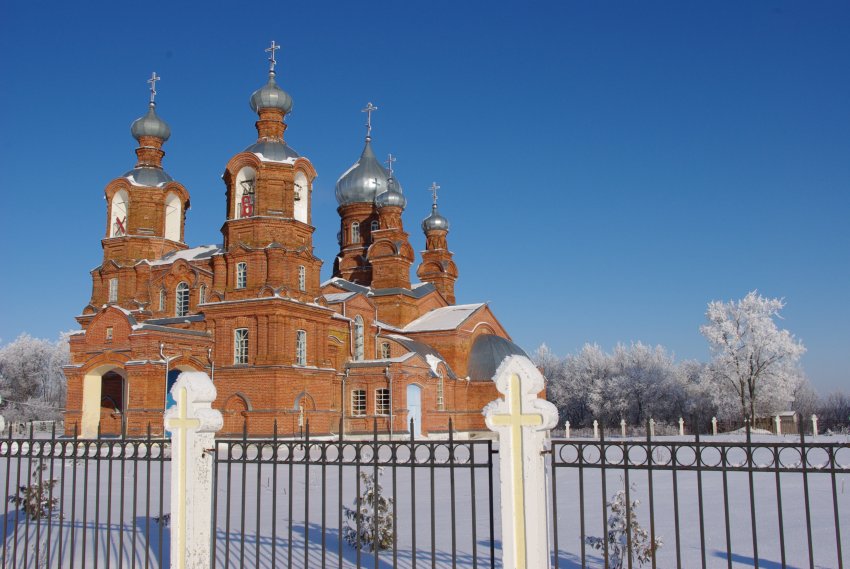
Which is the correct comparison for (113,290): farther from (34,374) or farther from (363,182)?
(34,374)

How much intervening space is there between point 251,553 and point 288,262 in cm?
1798

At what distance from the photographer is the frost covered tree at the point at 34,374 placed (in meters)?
47.8

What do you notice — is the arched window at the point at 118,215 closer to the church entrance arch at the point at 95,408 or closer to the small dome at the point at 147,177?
the small dome at the point at 147,177

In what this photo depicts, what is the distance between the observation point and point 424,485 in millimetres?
13641

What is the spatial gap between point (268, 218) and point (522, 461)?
21.6 metres

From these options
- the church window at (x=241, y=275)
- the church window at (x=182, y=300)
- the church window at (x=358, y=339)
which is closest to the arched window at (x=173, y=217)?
the church window at (x=182, y=300)

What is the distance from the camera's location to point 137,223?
2897 cm

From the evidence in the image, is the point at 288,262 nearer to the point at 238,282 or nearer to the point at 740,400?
the point at 238,282

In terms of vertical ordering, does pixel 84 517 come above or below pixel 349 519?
above

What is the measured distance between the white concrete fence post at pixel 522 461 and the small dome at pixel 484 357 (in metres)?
29.3

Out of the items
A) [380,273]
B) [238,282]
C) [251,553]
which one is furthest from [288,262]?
[251,553]

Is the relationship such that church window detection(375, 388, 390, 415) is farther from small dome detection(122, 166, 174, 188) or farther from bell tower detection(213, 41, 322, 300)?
small dome detection(122, 166, 174, 188)

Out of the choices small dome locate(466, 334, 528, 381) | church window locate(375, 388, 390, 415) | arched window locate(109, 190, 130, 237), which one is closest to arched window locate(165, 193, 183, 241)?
arched window locate(109, 190, 130, 237)

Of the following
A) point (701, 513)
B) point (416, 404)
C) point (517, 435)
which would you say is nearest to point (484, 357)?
point (416, 404)
